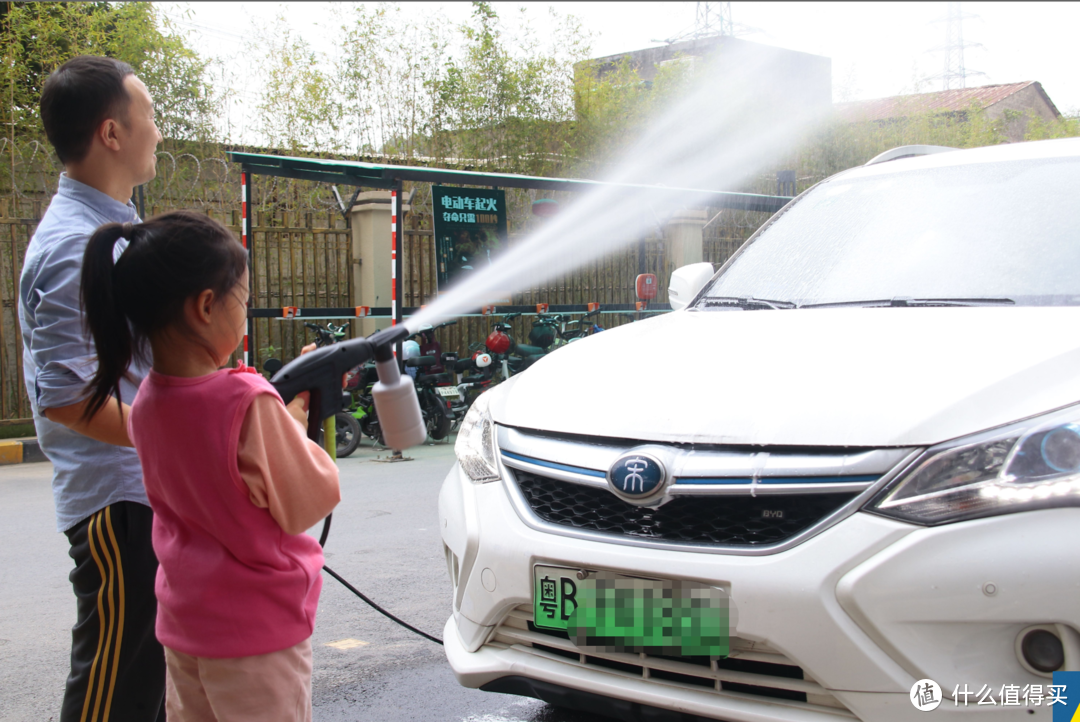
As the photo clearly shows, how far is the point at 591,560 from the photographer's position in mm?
2123

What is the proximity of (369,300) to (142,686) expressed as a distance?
9976 millimetres

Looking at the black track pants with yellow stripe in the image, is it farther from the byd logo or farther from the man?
the byd logo

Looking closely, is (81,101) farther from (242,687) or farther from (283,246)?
(283,246)

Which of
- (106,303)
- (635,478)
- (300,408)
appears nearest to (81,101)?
(106,303)

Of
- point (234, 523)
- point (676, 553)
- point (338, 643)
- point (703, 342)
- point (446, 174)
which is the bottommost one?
point (338, 643)

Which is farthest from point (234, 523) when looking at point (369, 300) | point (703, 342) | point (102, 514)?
point (369, 300)

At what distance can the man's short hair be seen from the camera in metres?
2.08

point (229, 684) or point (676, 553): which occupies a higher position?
point (676, 553)

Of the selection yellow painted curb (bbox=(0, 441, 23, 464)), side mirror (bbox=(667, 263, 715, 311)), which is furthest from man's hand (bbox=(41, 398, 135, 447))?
yellow painted curb (bbox=(0, 441, 23, 464))

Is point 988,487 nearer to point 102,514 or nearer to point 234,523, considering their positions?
point 234,523

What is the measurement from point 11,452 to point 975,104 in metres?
25.0

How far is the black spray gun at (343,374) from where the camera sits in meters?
1.80

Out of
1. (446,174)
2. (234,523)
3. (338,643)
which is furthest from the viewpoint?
(446,174)

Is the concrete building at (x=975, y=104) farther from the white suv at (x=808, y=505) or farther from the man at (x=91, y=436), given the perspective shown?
the man at (x=91, y=436)
